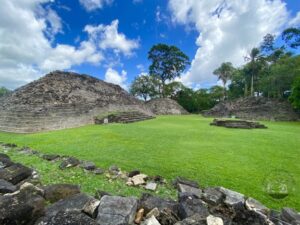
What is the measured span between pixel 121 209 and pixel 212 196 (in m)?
1.43

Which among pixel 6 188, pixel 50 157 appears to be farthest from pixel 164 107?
pixel 6 188

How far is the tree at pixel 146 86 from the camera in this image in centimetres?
3425

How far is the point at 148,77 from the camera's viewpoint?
1345 inches

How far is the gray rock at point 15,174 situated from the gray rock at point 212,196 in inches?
111

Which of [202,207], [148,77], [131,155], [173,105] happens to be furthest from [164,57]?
[202,207]

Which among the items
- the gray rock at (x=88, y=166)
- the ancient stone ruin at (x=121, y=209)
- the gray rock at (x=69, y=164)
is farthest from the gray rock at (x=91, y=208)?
the gray rock at (x=69, y=164)

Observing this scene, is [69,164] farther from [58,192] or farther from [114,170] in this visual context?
[58,192]

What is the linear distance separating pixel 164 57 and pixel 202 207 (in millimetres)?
Result: 32534

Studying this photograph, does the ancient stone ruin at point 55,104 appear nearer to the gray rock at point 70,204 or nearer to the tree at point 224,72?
the gray rock at point 70,204

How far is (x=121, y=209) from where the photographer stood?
5.92 feet

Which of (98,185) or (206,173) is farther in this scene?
(206,173)

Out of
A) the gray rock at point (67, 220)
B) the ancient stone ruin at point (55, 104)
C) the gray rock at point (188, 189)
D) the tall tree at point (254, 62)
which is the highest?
the tall tree at point (254, 62)

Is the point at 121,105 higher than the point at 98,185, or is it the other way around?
the point at 121,105

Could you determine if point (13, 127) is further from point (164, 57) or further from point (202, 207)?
A: point (164, 57)
